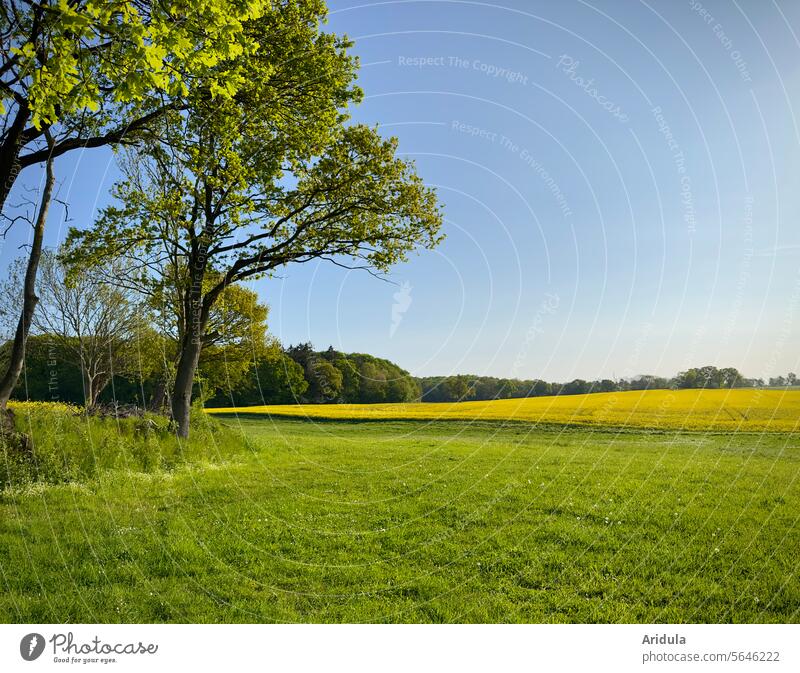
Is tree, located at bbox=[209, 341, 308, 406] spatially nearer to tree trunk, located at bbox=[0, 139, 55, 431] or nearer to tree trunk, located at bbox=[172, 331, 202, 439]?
tree trunk, located at bbox=[172, 331, 202, 439]

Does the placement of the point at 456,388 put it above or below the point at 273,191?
below

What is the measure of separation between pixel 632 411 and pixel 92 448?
3037 cm

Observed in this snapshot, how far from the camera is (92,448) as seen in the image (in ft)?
40.3

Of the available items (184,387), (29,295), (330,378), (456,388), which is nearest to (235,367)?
(330,378)

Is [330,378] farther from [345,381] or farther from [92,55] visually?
[92,55]

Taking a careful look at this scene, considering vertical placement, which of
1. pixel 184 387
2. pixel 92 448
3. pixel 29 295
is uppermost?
pixel 29 295

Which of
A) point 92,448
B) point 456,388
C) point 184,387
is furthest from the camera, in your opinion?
point 456,388

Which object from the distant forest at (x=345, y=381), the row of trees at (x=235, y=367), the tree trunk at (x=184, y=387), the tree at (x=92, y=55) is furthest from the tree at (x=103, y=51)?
the distant forest at (x=345, y=381)

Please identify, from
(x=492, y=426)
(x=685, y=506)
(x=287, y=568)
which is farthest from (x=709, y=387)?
(x=287, y=568)

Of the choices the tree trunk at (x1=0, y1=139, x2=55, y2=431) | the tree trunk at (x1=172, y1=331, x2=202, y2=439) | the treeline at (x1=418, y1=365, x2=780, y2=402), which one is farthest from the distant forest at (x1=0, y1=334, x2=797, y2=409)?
the tree trunk at (x1=0, y1=139, x2=55, y2=431)

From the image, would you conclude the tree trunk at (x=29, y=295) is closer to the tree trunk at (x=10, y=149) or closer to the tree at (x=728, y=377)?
the tree trunk at (x=10, y=149)
